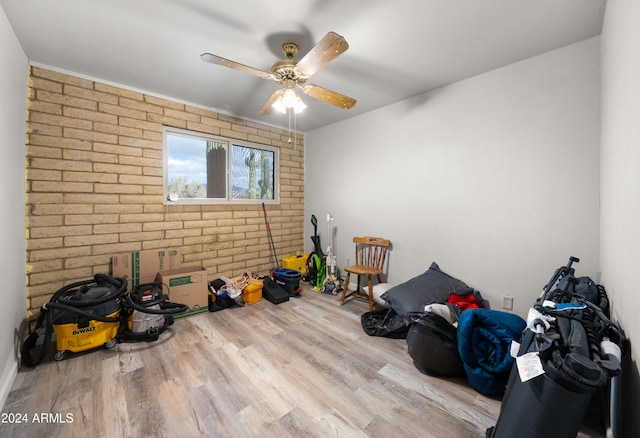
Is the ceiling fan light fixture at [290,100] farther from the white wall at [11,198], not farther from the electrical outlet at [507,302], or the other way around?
the electrical outlet at [507,302]

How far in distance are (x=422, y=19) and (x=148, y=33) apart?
6.59ft

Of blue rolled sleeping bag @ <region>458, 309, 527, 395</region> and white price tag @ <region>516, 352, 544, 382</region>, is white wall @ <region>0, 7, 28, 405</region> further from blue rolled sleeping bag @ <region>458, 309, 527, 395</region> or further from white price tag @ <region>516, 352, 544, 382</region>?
blue rolled sleeping bag @ <region>458, 309, 527, 395</region>

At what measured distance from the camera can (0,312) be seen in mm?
1638

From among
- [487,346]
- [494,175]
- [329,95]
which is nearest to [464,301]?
[487,346]

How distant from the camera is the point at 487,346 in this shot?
173 cm

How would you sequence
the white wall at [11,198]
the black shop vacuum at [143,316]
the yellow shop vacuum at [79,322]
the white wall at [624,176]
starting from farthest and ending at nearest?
the black shop vacuum at [143,316] → the yellow shop vacuum at [79,322] → the white wall at [11,198] → the white wall at [624,176]

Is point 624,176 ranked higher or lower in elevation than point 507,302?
higher

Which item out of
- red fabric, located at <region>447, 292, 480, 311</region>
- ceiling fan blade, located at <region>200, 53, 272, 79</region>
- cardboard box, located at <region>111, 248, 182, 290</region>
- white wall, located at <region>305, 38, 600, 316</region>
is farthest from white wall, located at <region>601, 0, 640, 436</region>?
cardboard box, located at <region>111, 248, 182, 290</region>

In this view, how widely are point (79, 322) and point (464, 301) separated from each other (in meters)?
3.41

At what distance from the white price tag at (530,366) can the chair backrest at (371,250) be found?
230 cm

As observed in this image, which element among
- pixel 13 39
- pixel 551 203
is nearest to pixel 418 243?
pixel 551 203

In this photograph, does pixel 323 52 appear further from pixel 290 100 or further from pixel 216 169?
pixel 216 169

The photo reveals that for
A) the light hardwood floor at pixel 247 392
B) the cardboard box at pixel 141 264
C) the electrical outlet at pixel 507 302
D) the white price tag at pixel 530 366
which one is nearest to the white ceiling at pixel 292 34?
the cardboard box at pixel 141 264

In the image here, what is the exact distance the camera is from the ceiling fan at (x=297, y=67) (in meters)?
1.56
